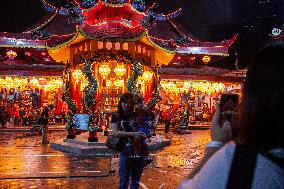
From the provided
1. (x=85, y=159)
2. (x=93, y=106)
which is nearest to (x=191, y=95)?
(x=93, y=106)

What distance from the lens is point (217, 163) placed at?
4.15ft

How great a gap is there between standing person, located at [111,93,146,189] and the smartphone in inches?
116

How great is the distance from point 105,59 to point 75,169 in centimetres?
733

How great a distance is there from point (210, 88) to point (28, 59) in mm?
14610

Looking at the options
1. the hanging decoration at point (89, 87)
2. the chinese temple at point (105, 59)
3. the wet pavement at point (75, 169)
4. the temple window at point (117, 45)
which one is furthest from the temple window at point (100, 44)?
the wet pavement at point (75, 169)

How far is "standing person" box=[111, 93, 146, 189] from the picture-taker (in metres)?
4.86

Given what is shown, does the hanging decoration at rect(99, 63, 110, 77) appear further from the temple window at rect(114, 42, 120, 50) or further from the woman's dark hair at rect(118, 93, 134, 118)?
the woman's dark hair at rect(118, 93, 134, 118)

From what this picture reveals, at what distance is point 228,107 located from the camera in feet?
6.68

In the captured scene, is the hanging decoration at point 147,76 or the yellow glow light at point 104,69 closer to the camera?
the hanging decoration at point 147,76

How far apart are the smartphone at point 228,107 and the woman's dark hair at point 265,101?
742 mm

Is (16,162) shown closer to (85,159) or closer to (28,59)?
(85,159)

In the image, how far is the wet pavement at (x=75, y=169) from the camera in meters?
7.71

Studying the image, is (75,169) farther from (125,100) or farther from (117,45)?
(117,45)

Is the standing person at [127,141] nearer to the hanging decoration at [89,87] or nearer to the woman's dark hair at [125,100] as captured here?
the woman's dark hair at [125,100]
